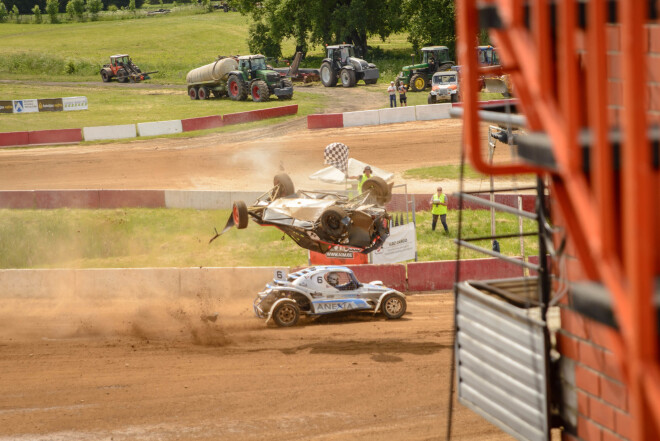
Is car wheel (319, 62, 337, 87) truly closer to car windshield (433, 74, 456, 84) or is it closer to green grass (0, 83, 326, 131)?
green grass (0, 83, 326, 131)

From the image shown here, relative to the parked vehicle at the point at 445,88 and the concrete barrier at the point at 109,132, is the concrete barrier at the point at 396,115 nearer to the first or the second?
the parked vehicle at the point at 445,88

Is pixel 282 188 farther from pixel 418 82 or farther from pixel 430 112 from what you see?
pixel 418 82

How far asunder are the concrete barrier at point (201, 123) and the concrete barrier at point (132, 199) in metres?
11.7

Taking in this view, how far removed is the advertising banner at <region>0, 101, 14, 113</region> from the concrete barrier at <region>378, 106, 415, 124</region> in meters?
20.2

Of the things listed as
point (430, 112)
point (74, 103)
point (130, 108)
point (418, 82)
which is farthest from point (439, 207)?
point (74, 103)

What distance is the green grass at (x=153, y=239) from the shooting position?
22453mm

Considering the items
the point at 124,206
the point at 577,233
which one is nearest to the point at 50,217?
the point at 124,206

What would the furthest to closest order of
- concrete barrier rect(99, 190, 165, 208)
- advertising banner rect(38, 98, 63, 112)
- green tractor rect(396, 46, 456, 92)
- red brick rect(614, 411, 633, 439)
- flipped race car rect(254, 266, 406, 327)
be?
1. green tractor rect(396, 46, 456, 92)
2. advertising banner rect(38, 98, 63, 112)
3. concrete barrier rect(99, 190, 165, 208)
4. flipped race car rect(254, 266, 406, 327)
5. red brick rect(614, 411, 633, 439)

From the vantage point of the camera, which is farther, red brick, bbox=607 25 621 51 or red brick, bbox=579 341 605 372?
red brick, bbox=579 341 605 372

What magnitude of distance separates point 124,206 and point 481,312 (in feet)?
70.2

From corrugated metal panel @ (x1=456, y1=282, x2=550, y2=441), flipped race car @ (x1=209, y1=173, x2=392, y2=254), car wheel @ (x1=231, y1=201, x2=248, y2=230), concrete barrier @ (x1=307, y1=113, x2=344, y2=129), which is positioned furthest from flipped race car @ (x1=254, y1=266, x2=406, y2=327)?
concrete barrier @ (x1=307, y1=113, x2=344, y2=129)

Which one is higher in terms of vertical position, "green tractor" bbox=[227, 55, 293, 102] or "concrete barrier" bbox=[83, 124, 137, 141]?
"green tractor" bbox=[227, 55, 293, 102]

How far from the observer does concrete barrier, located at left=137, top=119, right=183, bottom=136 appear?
36656mm

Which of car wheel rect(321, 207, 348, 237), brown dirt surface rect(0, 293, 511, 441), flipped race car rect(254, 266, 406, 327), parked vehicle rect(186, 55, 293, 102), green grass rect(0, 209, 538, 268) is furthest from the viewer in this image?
parked vehicle rect(186, 55, 293, 102)
